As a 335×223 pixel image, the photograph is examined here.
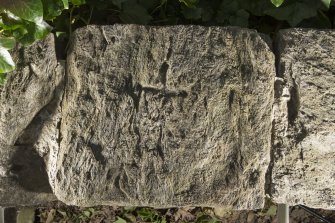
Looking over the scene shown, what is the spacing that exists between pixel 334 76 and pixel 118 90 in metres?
0.73

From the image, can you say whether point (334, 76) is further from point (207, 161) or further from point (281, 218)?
point (281, 218)

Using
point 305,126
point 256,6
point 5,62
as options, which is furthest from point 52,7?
point 305,126

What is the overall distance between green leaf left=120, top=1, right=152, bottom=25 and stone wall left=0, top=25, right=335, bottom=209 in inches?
14.1

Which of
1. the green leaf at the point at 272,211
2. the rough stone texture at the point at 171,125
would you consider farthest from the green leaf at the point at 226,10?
the green leaf at the point at 272,211

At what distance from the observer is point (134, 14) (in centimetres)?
196

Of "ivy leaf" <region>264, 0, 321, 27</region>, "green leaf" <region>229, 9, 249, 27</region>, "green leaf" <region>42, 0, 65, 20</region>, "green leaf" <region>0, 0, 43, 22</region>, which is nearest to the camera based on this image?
"green leaf" <region>0, 0, 43, 22</region>

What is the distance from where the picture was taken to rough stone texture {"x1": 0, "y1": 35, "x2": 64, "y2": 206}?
165cm

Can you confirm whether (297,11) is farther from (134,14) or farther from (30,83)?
(30,83)

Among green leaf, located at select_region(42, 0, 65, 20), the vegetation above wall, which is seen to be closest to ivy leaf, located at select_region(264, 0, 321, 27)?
the vegetation above wall

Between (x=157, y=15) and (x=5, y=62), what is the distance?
77 centimetres

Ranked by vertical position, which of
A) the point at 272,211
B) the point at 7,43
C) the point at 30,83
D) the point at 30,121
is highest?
the point at 7,43

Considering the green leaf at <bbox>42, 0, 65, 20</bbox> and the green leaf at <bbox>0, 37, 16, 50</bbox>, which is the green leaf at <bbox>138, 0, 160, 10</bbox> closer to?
the green leaf at <bbox>42, 0, 65, 20</bbox>

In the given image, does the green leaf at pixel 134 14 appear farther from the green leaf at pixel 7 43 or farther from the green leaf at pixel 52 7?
the green leaf at pixel 7 43

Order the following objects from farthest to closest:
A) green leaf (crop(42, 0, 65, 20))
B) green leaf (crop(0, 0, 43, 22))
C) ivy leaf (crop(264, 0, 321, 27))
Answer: ivy leaf (crop(264, 0, 321, 27)), green leaf (crop(42, 0, 65, 20)), green leaf (crop(0, 0, 43, 22))
